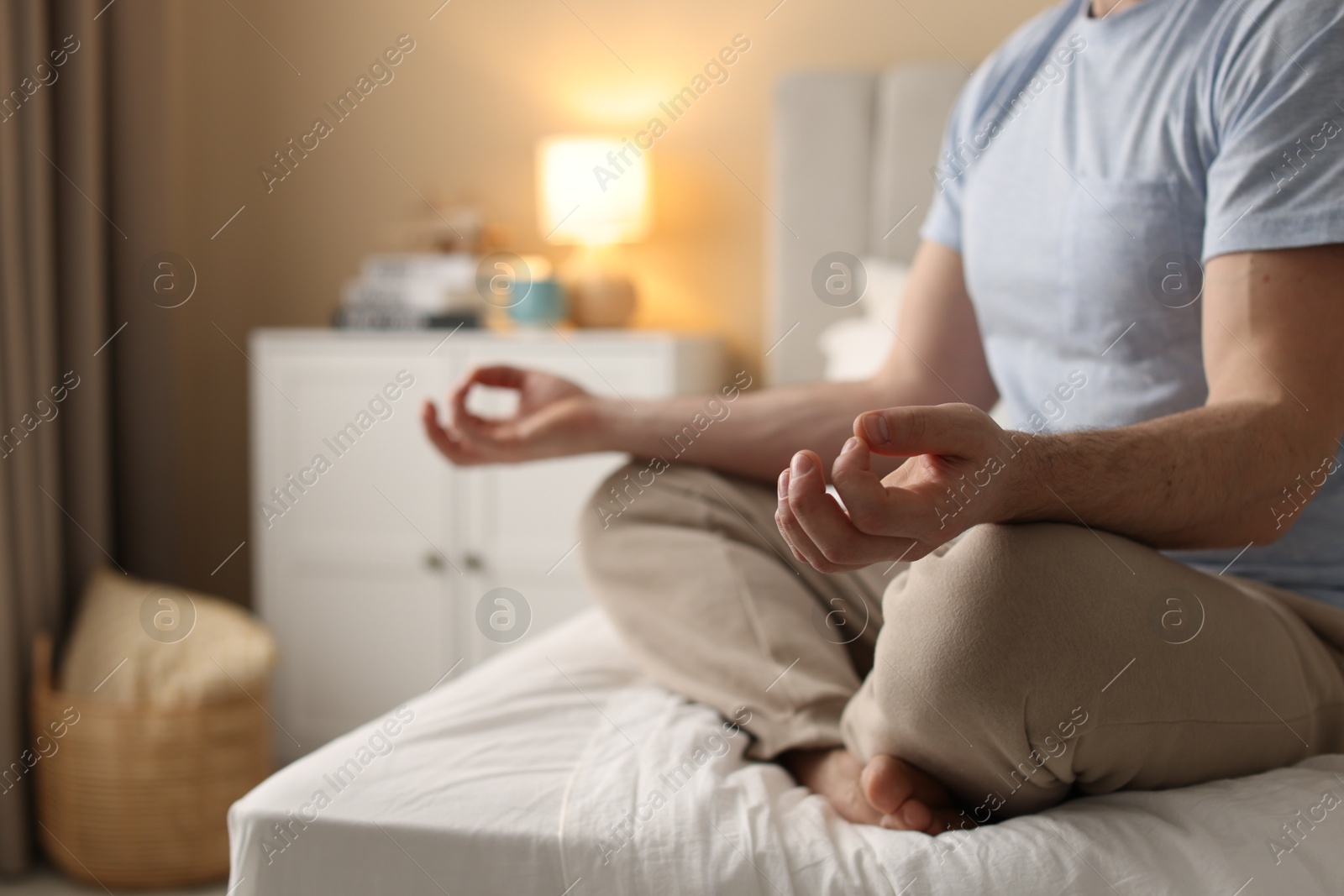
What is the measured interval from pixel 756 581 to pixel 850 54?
Result: 161 cm

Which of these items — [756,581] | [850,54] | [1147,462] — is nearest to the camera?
[1147,462]

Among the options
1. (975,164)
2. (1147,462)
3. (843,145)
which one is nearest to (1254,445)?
(1147,462)

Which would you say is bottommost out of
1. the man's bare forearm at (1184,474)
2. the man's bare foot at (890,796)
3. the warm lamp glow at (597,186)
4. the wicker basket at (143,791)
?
the wicker basket at (143,791)

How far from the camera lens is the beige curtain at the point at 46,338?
172 centimetres

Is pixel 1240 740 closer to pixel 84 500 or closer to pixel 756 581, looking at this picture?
pixel 756 581

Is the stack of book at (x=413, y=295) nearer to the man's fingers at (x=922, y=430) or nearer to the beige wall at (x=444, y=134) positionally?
the beige wall at (x=444, y=134)

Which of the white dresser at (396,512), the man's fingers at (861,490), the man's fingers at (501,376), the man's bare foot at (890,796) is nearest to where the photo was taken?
the man's fingers at (861,490)

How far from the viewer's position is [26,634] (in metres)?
1.77

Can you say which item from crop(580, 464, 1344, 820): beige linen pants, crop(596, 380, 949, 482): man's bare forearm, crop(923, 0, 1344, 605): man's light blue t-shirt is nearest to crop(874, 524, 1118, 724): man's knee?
crop(580, 464, 1344, 820): beige linen pants

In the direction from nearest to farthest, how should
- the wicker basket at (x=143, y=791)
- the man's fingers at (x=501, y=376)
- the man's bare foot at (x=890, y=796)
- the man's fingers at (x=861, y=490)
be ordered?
the man's fingers at (x=861, y=490) → the man's bare foot at (x=890, y=796) → the man's fingers at (x=501, y=376) → the wicker basket at (x=143, y=791)

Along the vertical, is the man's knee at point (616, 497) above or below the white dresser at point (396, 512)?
above

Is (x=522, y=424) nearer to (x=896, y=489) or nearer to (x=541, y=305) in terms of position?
(x=896, y=489)

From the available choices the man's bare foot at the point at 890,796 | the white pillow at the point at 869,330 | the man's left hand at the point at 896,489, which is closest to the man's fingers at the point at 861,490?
the man's left hand at the point at 896,489

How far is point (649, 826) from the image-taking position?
0.65 m
